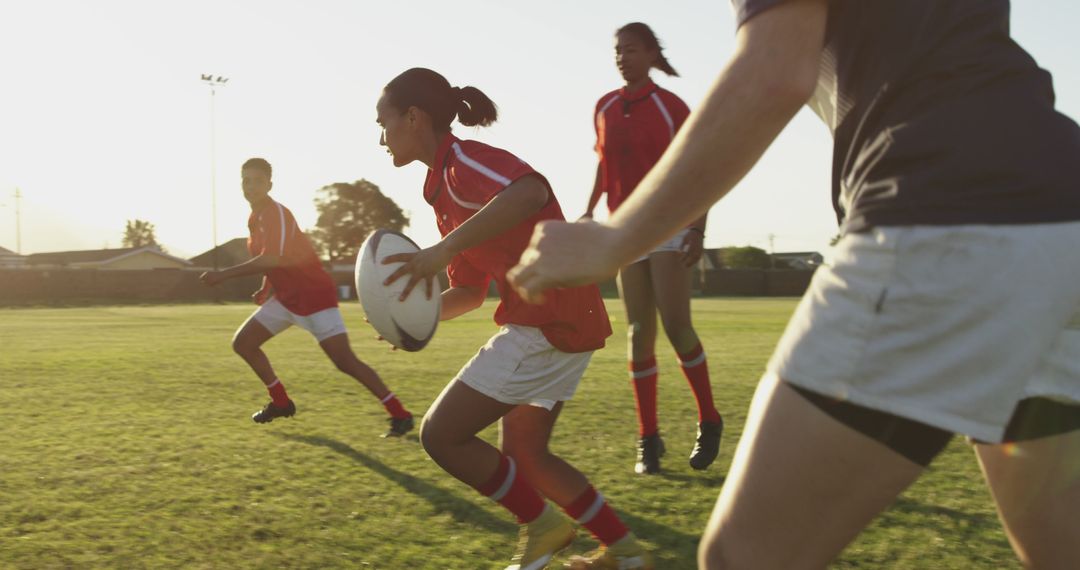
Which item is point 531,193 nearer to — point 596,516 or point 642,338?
point 596,516

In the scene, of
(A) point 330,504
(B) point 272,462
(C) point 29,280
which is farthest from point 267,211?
(C) point 29,280

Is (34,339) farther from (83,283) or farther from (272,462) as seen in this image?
(83,283)

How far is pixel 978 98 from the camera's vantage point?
142 centimetres

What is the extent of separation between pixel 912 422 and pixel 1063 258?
0.33 meters

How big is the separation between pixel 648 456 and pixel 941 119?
3820mm

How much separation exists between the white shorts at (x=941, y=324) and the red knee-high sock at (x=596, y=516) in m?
2.14

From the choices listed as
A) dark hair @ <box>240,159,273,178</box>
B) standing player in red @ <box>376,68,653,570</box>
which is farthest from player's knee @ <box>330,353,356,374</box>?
standing player in red @ <box>376,68,653,570</box>

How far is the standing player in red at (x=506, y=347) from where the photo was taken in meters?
3.24

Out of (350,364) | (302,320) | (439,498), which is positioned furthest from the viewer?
(302,320)

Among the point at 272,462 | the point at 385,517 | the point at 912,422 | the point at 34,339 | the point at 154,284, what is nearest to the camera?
the point at 912,422

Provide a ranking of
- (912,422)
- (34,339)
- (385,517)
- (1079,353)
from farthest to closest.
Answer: (34,339)
(385,517)
(1079,353)
(912,422)

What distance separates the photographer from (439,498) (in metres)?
4.45

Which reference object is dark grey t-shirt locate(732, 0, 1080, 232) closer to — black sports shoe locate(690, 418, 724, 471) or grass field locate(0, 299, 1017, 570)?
grass field locate(0, 299, 1017, 570)

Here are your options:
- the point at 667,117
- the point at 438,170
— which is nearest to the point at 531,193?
the point at 438,170
